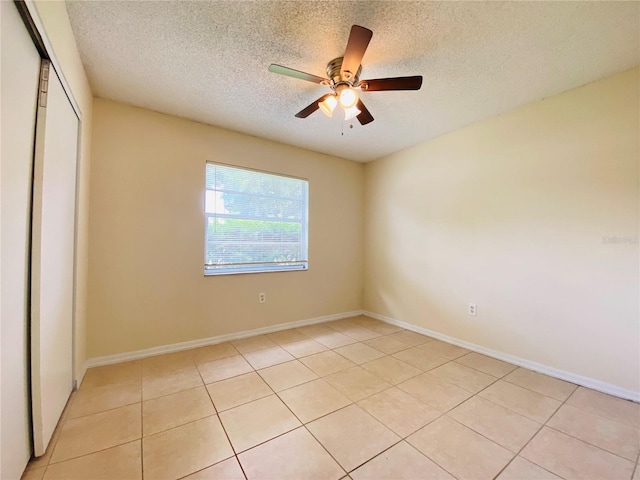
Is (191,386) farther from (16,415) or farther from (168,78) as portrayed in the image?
(168,78)

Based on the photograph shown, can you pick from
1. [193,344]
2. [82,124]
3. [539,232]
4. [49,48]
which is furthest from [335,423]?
[82,124]

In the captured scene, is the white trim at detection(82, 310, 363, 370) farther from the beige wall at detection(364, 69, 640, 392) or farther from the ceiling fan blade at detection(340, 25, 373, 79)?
the ceiling fan blade at detection(340, 25, 373, 79)

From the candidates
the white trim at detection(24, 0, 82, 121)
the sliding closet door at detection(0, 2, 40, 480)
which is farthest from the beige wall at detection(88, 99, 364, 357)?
the sliding closet door at detection(0, 2, 40, 480)

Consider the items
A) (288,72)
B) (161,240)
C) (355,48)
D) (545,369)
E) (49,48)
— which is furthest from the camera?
(161,240)

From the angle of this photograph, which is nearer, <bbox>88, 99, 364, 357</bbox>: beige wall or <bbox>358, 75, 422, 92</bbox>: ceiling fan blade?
<bbox>358, 75, 422, 92</bbox>: ceiling fan blade

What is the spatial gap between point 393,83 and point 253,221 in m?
2.10

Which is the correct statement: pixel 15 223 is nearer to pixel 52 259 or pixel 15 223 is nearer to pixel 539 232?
pixel 52 259

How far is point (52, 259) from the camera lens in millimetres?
1436

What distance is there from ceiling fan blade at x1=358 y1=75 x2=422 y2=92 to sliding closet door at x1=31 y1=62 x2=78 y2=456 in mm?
1700

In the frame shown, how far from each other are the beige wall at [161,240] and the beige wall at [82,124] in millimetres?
127

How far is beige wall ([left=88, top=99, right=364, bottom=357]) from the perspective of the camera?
2.35 metres

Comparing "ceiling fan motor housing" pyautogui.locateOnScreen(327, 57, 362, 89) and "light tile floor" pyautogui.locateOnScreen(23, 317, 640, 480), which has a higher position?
"ceiling fan motor housing" pyautogui.locateOnScreen(327, 57, 362, 89)

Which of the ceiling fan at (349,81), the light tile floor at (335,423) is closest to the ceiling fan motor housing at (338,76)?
the ceiling fan at (349,81)

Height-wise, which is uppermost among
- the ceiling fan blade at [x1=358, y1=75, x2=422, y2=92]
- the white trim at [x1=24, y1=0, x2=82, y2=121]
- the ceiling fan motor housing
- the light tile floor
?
the ceiling fan motor housing
